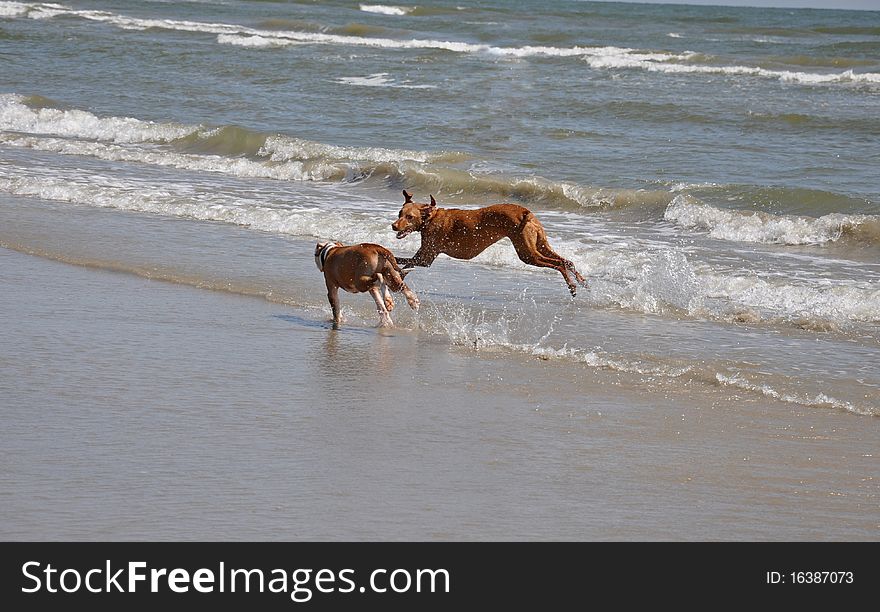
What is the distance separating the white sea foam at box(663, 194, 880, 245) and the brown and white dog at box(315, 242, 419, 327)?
549 cm

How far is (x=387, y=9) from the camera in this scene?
5900 cm

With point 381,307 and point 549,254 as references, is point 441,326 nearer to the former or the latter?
point 381,307

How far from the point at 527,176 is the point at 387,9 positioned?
45.3 m

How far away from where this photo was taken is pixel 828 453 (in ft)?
19.7

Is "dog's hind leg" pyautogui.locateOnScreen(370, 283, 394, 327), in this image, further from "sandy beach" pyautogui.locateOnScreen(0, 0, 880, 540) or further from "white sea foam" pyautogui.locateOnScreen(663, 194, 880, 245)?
"white sea foam" pyautogui.locateOnScreen(663, 194, 880, 245)

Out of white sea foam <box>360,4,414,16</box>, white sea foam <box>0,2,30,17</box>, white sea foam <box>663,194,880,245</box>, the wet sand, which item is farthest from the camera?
white sea foam <box>360,4,414,16</box>

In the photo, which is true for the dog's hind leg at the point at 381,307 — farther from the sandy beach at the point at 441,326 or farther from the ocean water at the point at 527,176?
the ocean water at the point at 527,176

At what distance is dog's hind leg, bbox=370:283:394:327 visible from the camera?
8633 mm

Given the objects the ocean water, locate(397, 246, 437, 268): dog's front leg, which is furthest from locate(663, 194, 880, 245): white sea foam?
locate(397, 246, 437, 268): dog's front leg

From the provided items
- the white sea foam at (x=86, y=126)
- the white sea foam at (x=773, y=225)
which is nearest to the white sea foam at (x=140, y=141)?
the white sea foam at (x=86, y=126)

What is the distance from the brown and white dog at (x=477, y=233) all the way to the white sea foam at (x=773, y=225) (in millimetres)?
3911

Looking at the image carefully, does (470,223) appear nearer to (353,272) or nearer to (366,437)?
(353,272)

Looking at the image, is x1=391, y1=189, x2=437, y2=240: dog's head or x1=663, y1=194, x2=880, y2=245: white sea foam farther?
x1=663, y1=194, x2=880, y2=245: white sea foam
